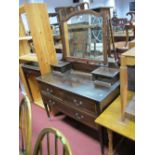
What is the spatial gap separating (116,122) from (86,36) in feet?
3.57

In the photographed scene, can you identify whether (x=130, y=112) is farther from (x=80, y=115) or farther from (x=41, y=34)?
(x=41, y=34)

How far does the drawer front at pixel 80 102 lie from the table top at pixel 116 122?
0.12m

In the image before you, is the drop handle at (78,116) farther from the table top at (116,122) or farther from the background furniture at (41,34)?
the background furniture at (41,34)

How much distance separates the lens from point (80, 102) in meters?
1.64

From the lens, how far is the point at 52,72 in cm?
231

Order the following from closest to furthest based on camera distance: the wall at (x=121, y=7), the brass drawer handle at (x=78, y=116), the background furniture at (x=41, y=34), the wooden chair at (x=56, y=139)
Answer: the wooden chair at (x=56, y=139) → the brass drawer handle at (x=78, y=116) → the background furniture at (x=41, y=34) → the wall at (x=121, y=7)

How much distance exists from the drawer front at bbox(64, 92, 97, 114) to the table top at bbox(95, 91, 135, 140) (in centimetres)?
12

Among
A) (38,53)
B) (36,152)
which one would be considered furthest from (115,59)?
(36,152)

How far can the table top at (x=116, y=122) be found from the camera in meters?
1.23

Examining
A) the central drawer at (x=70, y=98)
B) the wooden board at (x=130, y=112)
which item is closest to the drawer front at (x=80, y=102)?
the central drawer at (x=70, y=98)

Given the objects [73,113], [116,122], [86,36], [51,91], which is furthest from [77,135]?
[86,36]

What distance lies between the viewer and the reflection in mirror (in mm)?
1801

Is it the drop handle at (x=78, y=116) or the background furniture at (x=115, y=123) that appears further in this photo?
the drop handle at (x=78, y=116)
